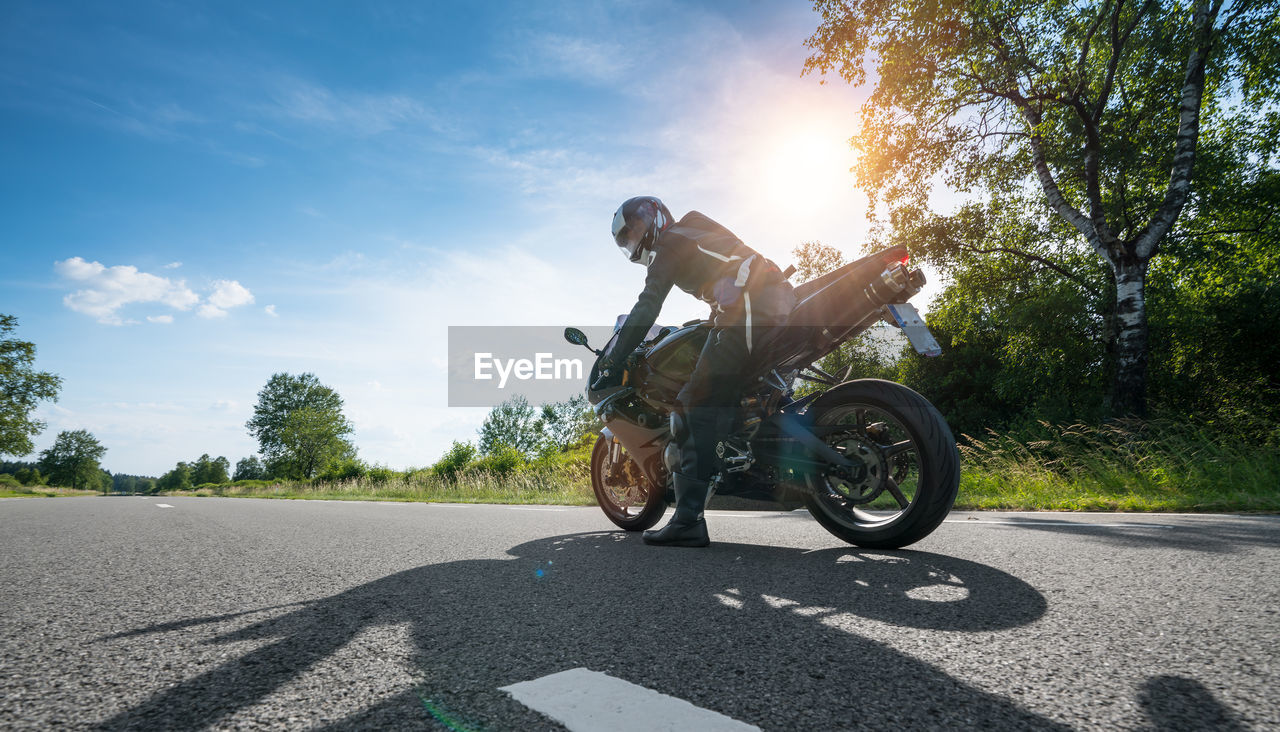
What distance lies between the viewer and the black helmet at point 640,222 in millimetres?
4043

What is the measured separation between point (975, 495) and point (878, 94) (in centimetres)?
872

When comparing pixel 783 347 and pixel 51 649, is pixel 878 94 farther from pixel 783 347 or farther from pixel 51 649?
pixel 51 649

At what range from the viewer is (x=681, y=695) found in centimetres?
135

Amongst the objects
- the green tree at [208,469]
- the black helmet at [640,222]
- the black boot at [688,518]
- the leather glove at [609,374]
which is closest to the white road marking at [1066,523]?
the black boot at [688,518]

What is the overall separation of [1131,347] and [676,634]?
12.1 m

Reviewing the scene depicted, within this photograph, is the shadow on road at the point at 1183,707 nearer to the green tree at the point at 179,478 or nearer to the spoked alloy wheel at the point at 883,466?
the spoked alloy wheel at the point at 883,466

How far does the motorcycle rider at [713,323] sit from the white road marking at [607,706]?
2.23m

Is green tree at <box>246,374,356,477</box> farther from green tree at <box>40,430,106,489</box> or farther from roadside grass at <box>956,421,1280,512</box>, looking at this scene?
roadside grass at <box>956,421,1280,512</box>

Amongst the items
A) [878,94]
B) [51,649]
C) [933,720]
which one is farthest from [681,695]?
[878,94]

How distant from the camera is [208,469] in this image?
4638 inches

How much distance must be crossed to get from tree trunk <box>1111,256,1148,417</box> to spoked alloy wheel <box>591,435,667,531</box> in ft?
32.7

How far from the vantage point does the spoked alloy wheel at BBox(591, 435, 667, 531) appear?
4.47m

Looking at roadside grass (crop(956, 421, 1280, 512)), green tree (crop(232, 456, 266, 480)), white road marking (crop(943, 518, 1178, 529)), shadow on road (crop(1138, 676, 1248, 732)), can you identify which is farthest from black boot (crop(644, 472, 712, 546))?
green tree (crop(232, 456, 266, 480))

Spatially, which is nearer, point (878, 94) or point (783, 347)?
point (783, 347)
